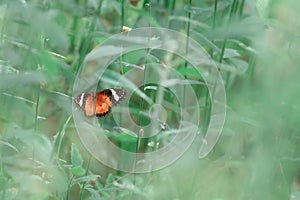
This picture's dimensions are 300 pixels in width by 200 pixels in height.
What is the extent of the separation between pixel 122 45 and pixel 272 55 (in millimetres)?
270

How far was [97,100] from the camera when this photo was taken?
1136 mm

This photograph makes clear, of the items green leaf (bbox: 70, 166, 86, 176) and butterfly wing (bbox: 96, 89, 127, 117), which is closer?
green leaf (bbox: 70, 166, 86, 176)

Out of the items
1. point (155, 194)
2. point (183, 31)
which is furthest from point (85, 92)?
point (183, 31)

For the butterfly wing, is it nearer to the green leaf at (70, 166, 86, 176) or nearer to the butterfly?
the butterfly

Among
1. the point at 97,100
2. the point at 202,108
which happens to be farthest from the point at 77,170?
the point at 202,108

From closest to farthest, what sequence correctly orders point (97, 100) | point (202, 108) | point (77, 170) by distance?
point (77, 170), point (97, 100), point (202, 108)

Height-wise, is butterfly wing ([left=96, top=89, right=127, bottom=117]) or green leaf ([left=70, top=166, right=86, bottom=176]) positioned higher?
butterfly wing ([left=96, top=89, right=127, bottom=117])

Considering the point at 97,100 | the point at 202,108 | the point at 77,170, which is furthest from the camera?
the point at 202,108

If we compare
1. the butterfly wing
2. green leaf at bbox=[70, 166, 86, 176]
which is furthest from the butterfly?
green leaf at bbox=[70, 166, 86, 176]

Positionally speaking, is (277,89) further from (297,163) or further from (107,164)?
(107,164)

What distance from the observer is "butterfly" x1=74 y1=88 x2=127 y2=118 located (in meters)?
1.12

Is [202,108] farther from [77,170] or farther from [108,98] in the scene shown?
[77,170]

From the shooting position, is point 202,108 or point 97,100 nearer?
point 97,100

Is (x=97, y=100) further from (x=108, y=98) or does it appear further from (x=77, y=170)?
(x=77, y=170)
